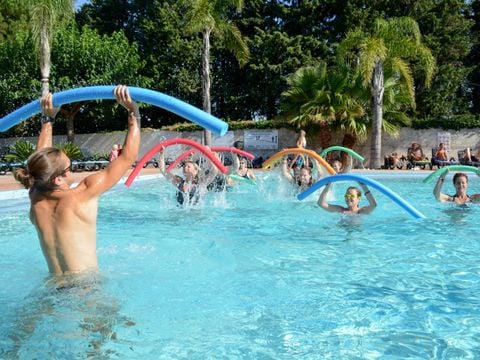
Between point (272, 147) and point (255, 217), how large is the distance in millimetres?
18065

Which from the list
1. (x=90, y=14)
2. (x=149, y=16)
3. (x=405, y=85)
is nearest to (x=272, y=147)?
(x=405, y=85)

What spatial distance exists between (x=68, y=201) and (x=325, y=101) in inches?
815

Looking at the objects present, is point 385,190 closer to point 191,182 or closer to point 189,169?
point 189,169

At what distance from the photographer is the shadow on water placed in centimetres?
312

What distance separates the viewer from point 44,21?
63.1 ft

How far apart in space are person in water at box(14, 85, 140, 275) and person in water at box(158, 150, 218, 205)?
240 inches

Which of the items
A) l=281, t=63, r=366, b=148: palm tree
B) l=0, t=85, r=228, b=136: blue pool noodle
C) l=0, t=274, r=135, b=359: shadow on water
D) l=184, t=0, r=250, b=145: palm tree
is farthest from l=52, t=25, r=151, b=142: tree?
l=0, t=274, r=135, b=359: shadow on water

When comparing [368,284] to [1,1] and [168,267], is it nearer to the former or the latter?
[168,267]

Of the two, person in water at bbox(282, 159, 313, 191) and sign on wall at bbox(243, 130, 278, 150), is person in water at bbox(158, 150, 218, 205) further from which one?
sign on wall at bbox(243, 130, 278, 150)

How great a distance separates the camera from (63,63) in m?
27.5

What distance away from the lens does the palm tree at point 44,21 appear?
19078mm

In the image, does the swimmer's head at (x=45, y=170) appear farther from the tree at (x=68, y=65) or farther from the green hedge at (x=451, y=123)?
the tree at (x=68, y=65)

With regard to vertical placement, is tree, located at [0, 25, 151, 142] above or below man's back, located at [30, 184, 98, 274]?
A: above

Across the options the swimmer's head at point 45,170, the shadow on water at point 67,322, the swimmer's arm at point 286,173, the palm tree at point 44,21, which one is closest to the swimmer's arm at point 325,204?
the swimmer's arm at point 286,173
